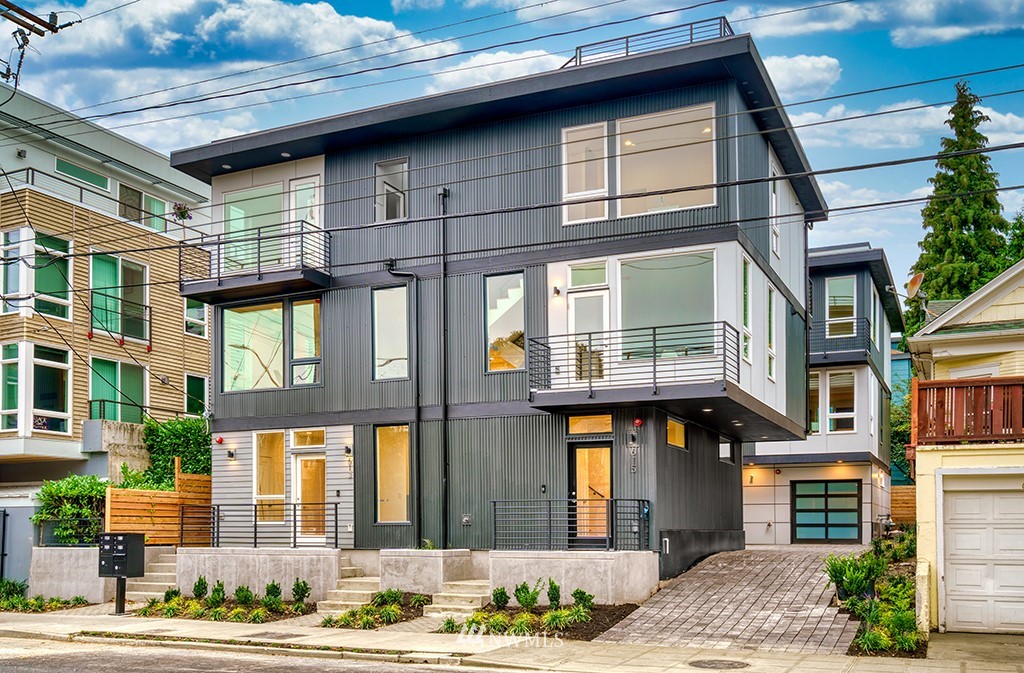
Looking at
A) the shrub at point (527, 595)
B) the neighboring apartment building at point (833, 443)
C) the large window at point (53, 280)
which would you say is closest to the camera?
the shrub at point (527, 595)

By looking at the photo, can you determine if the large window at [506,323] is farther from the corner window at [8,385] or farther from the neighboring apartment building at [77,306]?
the corner window at [8,385]

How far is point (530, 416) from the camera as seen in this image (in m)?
21.7

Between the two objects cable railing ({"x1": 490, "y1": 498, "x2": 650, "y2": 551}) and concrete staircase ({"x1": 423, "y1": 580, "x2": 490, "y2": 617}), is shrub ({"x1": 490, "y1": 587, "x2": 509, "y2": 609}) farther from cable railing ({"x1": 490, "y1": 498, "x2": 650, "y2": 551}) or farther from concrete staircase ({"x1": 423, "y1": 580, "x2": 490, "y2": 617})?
cable railing ({"x1": 490, "y1": 498, "x2": 650, "y2": 551})

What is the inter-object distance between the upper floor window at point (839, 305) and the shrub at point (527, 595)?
736 inches

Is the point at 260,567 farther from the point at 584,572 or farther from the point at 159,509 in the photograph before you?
the point at 584,572

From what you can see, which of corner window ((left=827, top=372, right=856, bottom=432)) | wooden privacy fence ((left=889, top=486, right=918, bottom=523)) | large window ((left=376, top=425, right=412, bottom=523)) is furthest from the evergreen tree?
large window ((left=376, top=425, right=412, bottom=523))

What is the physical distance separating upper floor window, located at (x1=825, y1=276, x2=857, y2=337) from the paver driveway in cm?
1397

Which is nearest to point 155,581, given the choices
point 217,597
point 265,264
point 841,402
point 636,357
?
point 217,597

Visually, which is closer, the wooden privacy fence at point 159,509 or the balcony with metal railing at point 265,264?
the wooden privacy fence at point 159,509

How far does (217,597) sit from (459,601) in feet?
16.9

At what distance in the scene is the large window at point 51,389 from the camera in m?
28.6

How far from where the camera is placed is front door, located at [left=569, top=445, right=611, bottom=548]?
21.2 m

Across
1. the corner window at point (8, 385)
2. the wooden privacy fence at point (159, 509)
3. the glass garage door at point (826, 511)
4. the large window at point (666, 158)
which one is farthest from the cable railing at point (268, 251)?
the glass garage door at point (826, 511)

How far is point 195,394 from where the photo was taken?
113ft
